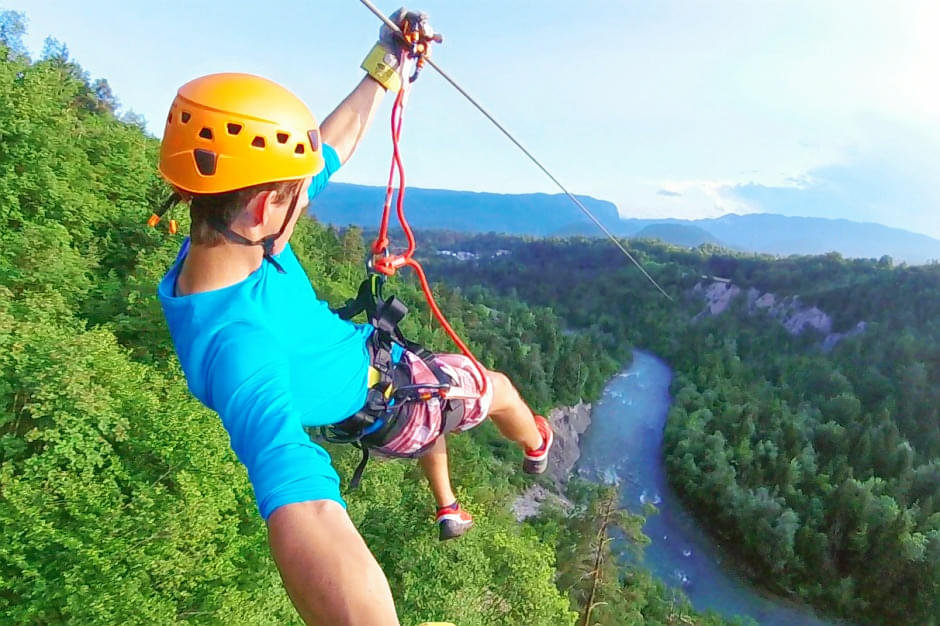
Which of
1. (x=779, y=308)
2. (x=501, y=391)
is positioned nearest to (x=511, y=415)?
(x=501, y=391)

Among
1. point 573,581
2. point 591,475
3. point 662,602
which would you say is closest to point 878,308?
point 591,475

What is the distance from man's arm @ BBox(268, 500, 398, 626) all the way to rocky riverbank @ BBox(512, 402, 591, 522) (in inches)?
756

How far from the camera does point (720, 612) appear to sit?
62.7ft

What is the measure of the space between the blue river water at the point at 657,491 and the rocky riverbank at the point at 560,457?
567 millimetres

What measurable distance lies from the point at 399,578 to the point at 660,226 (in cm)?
11536

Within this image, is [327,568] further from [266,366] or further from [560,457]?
[560,457]

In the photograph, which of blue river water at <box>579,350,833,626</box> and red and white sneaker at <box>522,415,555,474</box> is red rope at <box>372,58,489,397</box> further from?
blue river water at <box>579,350,833,626</box>

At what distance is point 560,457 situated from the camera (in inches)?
1053

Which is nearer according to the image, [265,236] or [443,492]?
[265,236]

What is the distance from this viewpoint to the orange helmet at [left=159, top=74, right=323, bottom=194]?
46.8 inches

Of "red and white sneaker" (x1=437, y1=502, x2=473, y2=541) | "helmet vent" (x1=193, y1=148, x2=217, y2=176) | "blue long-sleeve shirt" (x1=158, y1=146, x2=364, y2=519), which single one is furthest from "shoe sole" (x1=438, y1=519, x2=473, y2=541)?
"helmet vent" (x1=193, y1=148, x2=217, y2=176)

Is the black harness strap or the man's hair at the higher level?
the man's hair

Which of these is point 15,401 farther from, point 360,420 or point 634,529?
point 634,529

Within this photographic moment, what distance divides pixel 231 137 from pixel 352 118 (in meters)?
0.71
